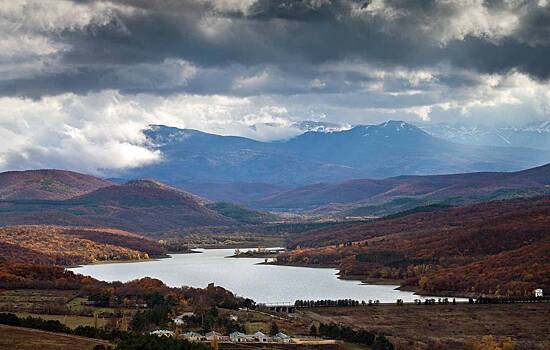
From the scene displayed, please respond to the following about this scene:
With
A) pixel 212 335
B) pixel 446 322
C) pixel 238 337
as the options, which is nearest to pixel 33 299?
pixel 212 335

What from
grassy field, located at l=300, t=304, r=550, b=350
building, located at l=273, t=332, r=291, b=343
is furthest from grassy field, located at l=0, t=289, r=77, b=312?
building, located at l=273, t=332, r=291, b=343

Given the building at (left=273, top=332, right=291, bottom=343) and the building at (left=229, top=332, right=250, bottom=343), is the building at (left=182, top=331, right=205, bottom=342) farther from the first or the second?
the building at (left=273, top=332, right=291, bottom=343)

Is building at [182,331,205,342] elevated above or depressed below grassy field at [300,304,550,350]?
below

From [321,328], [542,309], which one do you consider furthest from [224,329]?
[542,309]

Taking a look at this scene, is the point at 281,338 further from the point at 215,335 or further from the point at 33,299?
the point at 33,299

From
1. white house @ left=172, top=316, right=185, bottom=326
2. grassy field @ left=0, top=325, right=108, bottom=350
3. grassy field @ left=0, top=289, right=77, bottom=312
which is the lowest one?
grassy field @ left=0, top=325, right=108, bottom=350

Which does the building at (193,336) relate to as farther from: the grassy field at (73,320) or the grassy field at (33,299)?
the grassy field at (33,299)

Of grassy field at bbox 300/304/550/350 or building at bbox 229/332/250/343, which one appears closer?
building at bbox 229/332/250/343
